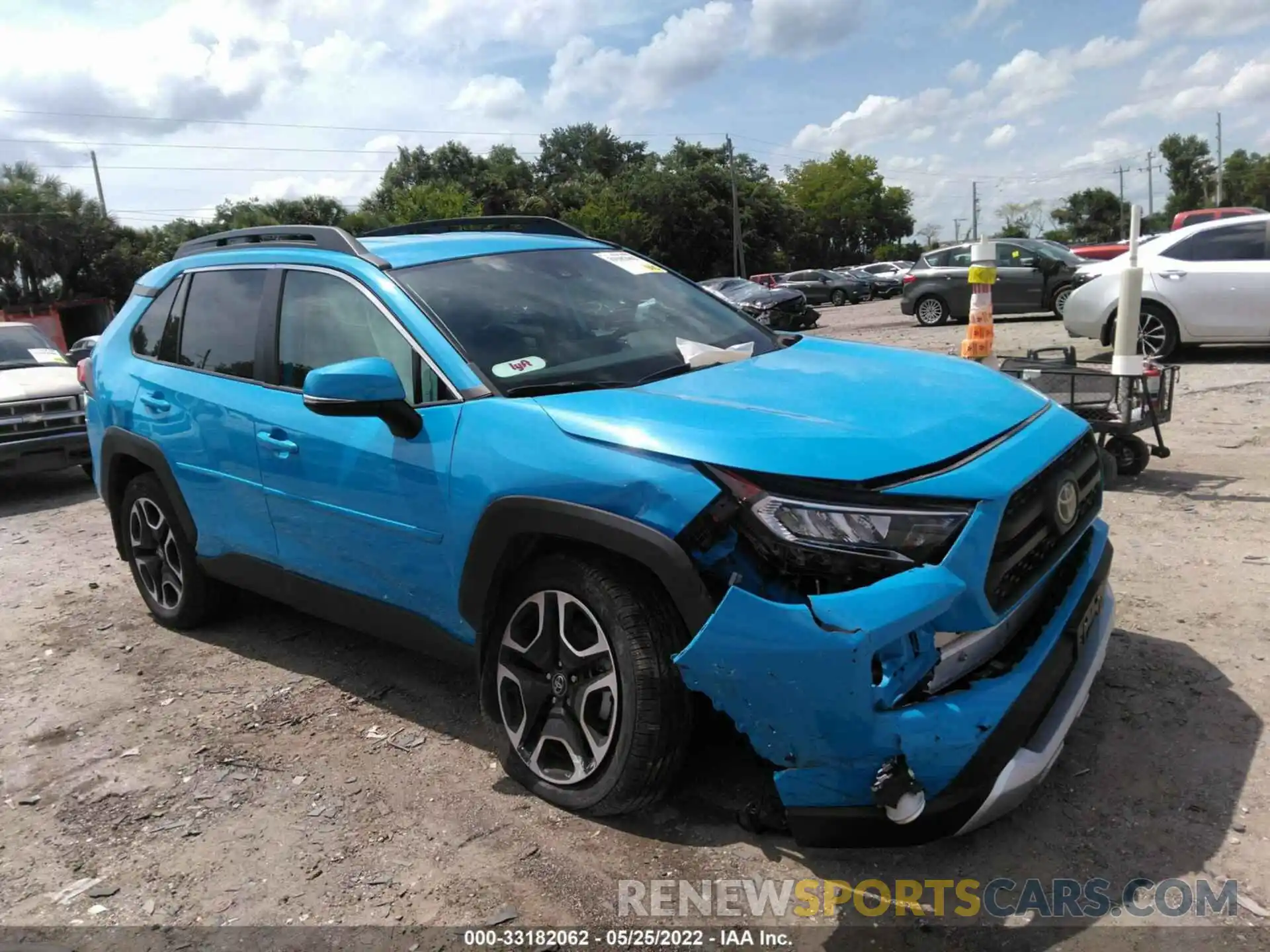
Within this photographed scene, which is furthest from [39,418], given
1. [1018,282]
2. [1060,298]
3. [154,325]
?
[1060,298]

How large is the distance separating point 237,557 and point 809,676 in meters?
2.81

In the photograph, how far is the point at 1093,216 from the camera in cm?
9594

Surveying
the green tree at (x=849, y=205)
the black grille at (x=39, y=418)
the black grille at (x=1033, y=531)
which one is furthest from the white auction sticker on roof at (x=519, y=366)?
the green tree at (x=849, y=205)

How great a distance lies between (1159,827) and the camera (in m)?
2.71

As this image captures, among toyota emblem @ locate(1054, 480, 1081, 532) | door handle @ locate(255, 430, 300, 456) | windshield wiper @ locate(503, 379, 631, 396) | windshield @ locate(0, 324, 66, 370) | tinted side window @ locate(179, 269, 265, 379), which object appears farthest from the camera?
windshield @ locate(0, 324, 66, 370)

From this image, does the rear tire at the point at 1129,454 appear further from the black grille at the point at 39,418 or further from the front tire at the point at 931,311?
the front tire at the point at 931,311

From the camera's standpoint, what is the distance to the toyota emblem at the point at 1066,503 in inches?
110

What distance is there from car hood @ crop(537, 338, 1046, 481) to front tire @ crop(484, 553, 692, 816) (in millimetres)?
411

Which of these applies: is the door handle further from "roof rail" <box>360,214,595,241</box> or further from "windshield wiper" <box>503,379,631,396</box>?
Answer: "roof rail" <box>360,214,595,241</box>

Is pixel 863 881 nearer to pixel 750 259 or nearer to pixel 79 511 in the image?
pixel 79 511

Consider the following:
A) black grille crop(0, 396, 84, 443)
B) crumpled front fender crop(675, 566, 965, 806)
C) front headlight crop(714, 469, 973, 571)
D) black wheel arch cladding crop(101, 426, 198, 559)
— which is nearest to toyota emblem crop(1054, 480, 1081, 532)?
front headlight crop(714, 469, 973, 571)

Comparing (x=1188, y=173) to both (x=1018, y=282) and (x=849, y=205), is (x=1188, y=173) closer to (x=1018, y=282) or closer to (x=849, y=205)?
(x=849, y=205)

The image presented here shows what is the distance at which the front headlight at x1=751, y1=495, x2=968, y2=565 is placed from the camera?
2.34m

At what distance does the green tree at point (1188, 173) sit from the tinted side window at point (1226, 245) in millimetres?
85144
